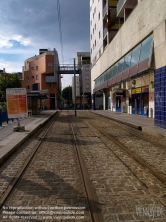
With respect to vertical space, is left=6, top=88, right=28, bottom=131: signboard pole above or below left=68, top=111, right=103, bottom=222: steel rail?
above

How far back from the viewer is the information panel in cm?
983

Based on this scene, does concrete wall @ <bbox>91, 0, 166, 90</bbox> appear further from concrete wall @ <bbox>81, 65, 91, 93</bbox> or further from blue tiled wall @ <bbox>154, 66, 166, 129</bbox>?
concrete wall @ <bbox>81, 65, 91, 93</bbox>

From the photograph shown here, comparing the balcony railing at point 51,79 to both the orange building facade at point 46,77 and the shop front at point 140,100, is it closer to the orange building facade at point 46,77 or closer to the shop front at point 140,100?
the orange building facade at point 46,77

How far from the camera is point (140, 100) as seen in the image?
66.4ft

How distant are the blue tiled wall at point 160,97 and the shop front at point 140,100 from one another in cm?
719

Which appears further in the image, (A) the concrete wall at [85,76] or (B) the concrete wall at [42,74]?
(A) the concrete wall at [85,76]

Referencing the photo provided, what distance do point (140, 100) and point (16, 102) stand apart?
14088 millimetres

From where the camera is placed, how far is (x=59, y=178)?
13.8 ft

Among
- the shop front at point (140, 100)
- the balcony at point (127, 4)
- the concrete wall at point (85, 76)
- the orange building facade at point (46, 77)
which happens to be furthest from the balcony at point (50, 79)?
the shop front at point (140, 100)

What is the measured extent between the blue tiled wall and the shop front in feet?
23.6

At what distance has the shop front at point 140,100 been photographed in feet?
61.9

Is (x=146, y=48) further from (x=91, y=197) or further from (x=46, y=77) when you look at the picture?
(x=46, y=77)

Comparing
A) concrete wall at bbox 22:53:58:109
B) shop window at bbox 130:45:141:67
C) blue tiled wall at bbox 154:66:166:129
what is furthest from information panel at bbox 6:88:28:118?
concrete wall at bbox 22:53:58:109

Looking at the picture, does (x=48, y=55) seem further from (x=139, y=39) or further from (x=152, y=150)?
(x=152, y=150)
